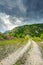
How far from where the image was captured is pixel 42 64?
22672 millimetres

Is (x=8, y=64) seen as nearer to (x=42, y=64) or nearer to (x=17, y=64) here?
(x=17, y=64)

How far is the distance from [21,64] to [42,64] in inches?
95.0

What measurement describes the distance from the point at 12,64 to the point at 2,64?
3.66 feet

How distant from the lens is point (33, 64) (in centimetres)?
2269

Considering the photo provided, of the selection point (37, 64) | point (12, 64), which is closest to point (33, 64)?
point (37, 64)

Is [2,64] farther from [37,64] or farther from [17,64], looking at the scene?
[37,64]

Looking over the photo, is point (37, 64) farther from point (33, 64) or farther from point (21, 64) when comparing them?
point (21, 64)

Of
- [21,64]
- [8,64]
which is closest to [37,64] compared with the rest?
Answer: [21,64]

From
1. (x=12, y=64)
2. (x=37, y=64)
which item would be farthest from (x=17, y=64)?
(x=37, y=64)

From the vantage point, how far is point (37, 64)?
74.7 feet

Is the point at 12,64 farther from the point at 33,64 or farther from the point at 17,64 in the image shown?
the point at 33,64

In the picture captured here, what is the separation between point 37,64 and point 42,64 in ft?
1.83

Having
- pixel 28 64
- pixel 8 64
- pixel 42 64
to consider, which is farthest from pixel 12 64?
pixel 42 64

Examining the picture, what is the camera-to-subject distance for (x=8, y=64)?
22234 mm
